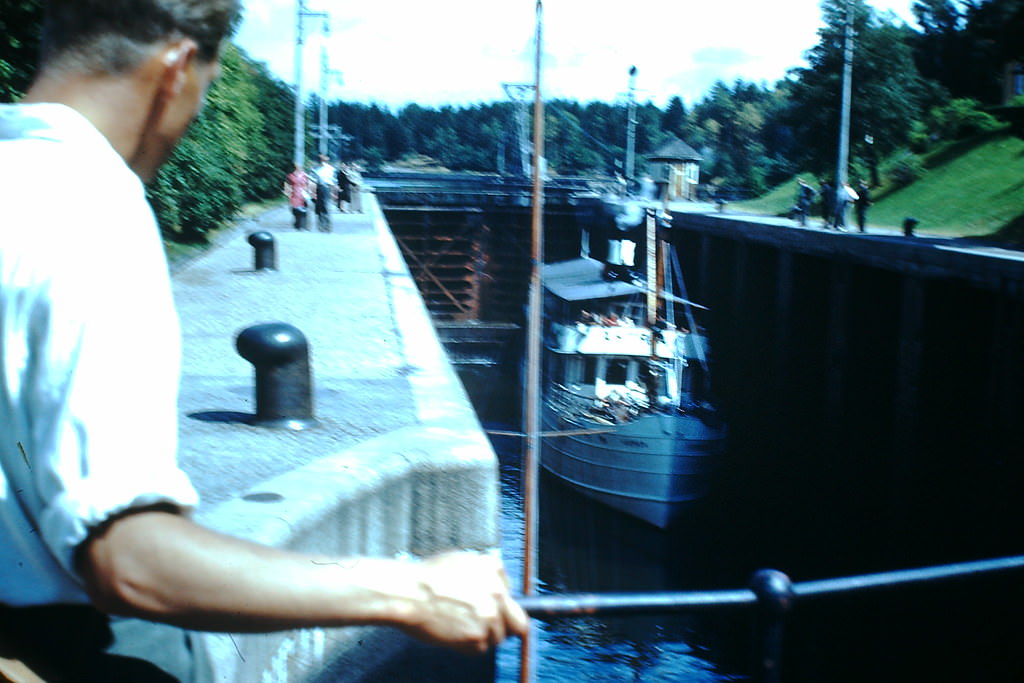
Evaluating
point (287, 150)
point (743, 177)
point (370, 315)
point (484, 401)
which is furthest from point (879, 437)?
point (743, 177)

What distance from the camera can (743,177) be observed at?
68500mm

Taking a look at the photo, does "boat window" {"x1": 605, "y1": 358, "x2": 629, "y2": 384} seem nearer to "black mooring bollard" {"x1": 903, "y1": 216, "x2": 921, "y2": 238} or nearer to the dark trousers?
"black mooring bollard" {"x1": 903, "y1": 216, "x2": 921, "y2": 238}

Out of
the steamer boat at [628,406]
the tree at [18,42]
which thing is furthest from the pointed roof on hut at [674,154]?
the tree at [18,42]

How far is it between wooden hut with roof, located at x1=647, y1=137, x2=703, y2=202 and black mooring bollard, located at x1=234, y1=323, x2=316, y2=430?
59.7 m

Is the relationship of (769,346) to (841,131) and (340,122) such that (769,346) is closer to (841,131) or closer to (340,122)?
(841,131)

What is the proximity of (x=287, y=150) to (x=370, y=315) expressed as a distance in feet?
117

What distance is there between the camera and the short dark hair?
122 centimetres

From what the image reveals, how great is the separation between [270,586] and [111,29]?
25.8 inches

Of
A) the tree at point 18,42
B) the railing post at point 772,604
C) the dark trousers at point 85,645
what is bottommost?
the railing post at point 772,604

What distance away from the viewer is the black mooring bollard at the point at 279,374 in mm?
5145

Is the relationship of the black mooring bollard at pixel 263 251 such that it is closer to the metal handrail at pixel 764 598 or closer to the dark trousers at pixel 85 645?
the metal handrail at pixel 764 598

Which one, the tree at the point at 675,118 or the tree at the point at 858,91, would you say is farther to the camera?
the tree at the point at 675,118

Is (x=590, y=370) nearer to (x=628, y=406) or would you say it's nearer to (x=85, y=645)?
(x=628, y=406)

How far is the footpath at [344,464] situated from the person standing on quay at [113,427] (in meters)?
0.31
